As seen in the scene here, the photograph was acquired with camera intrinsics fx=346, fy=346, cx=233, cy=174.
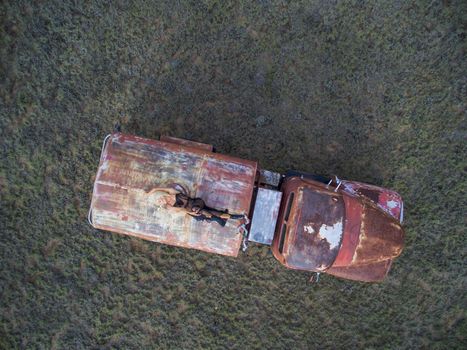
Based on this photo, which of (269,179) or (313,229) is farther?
(269,179)

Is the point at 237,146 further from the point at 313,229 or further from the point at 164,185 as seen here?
the point at 313,229

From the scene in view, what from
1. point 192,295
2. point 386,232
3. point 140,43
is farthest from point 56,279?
point 386,232

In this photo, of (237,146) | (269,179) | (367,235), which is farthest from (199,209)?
(367,235)

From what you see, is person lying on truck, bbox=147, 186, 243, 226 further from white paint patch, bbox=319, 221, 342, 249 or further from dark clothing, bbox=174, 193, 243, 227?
white paint patch, bbox=319, 221, 342, 249

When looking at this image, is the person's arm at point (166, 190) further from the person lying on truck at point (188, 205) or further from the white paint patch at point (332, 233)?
the white paint patch at point (332, 233)

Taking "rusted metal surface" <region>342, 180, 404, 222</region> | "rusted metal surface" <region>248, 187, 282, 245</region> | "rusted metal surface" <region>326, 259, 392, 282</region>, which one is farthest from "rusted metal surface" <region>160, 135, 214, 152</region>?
"rusted metal surface" <region>326, 259, 392, 282</region>

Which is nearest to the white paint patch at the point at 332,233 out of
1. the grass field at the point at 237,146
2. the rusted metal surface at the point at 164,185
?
the rusted metal surface at the point at 164,185
